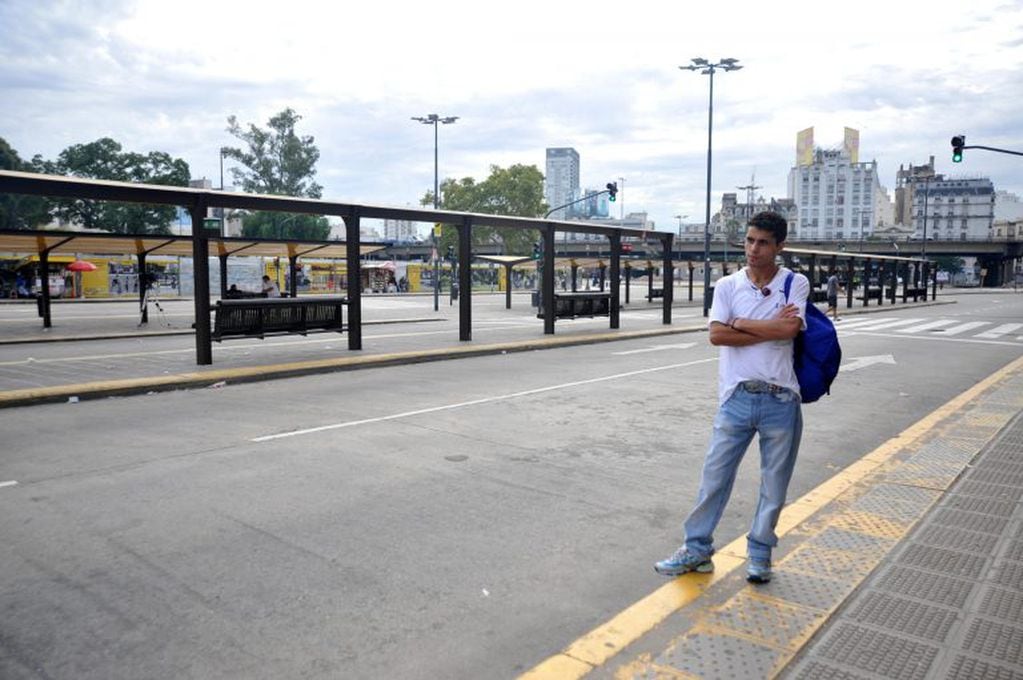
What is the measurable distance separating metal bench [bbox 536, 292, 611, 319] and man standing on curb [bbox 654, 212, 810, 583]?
53.0 feet

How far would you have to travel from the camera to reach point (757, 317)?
364 cm

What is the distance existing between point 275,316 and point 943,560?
12.5 m

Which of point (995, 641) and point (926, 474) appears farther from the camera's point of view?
point (926, 474)

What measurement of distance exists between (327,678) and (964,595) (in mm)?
2985

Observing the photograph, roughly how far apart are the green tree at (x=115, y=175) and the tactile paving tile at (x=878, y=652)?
70229mm

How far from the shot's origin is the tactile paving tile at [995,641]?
2996 millimetres

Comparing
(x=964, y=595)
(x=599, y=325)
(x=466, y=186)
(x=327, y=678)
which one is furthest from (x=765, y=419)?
(x=466, y=186)

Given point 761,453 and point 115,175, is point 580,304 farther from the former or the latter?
point 115,175

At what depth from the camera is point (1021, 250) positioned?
88.6 metres

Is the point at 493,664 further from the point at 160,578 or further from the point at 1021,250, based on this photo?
the point at 1021,250

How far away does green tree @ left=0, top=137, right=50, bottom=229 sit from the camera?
189 feet

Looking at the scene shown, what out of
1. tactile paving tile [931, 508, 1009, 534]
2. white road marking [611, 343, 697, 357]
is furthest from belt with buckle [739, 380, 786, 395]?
white road marking [611, 343, 697, 357]

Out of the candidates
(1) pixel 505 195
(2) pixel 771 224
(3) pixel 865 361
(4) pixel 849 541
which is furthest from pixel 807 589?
(1) pixel 505 195

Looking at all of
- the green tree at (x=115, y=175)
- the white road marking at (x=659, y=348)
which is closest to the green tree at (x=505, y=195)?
the green tree at (x=115, y=175)
